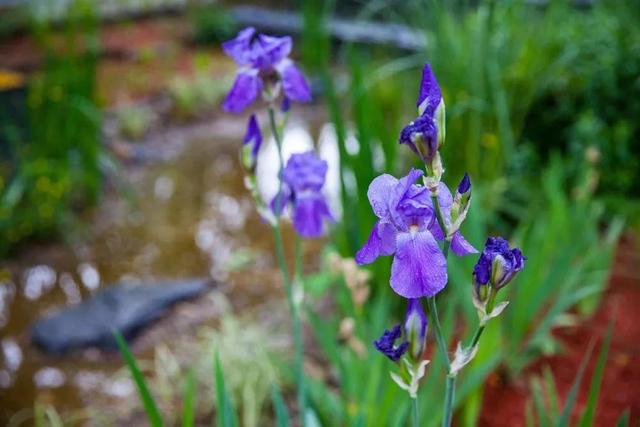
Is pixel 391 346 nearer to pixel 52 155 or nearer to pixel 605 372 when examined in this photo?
pixel 605 372

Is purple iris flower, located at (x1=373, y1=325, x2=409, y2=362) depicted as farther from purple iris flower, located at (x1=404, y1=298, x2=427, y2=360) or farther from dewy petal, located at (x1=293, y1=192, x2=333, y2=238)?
dewy petal, located at (x1=293, y1=192, x2=333, y2=238)

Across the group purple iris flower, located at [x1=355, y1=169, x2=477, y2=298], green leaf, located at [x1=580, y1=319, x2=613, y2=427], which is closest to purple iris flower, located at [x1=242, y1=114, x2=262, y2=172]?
purple iris flower, located at [x1=355, y1=169, x2=477, y2=298]

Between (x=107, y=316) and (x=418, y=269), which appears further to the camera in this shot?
(x=107, y=316)

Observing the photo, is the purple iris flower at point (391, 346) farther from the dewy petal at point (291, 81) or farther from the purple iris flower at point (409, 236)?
the dewy petal at point (291, 81)

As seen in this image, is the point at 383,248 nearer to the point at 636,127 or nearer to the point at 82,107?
the point at 636,127

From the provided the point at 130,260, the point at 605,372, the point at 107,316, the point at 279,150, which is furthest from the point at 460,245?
the point at 130,260

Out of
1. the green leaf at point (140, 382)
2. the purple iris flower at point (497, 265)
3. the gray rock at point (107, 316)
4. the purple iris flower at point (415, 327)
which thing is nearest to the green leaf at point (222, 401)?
the green leaf at point (140, 382)
